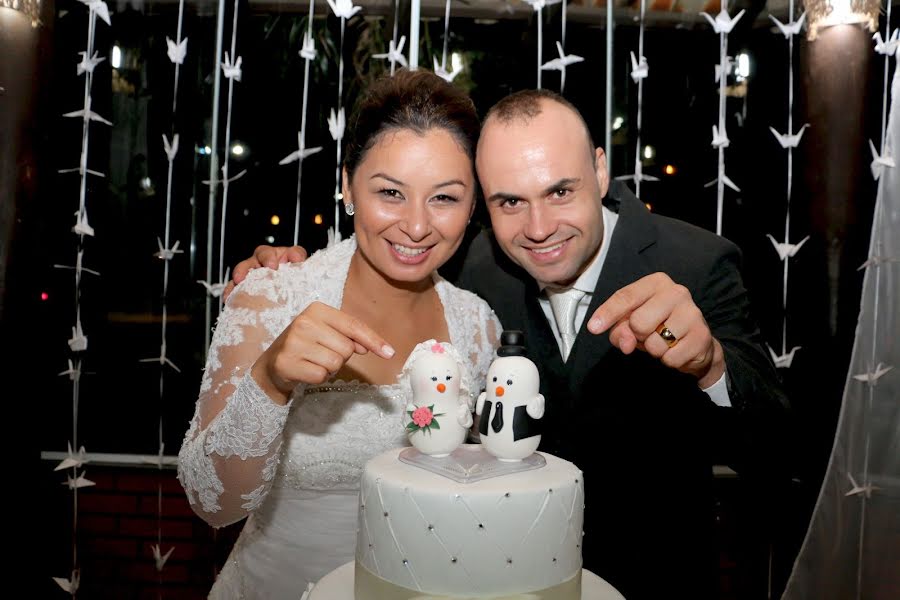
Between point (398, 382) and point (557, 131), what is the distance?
80 centimetres

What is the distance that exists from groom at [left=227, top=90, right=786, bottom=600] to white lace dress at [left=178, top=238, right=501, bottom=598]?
0.22 m

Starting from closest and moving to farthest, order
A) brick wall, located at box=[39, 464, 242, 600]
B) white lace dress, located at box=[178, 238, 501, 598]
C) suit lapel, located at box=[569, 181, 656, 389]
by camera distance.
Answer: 1. white lace dress, located at box=[178, 238, 501, 598]
2. suit lapel, located at box=[569, 181, 656, 389]
3. brick wall, located at box=[39, 464, 242, 600]

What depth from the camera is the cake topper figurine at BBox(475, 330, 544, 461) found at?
1197 mm

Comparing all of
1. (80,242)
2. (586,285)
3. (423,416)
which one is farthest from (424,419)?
(80,242)

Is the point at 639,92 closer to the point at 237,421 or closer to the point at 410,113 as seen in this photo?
the point at 410,113

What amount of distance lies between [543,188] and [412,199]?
0.36 meters

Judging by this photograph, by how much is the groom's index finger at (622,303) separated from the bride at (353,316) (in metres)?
0.40

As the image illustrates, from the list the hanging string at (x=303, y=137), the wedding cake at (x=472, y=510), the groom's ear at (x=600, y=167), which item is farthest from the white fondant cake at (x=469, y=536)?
the hanging string at (x=303, y=137)

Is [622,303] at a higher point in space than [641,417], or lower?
higher

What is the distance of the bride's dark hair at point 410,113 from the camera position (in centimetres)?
175

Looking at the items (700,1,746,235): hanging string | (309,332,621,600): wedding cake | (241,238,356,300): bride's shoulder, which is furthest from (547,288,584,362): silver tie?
(700,1,746,235): hanging string

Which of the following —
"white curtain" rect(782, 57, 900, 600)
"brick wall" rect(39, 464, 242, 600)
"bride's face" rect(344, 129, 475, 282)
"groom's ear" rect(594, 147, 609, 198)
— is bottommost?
"brick wall" rect(39, 464, 242, 600)

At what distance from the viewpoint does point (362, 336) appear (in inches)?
49.1

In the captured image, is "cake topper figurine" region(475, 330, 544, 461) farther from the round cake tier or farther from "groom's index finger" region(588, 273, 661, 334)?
the round cake tier
